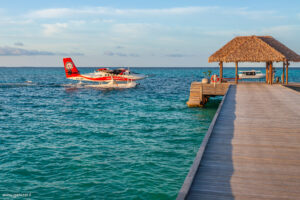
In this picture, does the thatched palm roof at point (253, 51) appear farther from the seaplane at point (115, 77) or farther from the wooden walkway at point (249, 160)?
the seaplane at point (115, 77)

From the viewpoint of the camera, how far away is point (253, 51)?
25.4 m

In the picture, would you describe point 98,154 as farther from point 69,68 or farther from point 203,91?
point 69,68

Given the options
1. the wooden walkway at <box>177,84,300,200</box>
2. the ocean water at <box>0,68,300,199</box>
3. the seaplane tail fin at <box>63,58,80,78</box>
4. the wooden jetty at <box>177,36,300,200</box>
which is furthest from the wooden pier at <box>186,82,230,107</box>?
the seaplane tail fin at <box>63,58,80,78</box>

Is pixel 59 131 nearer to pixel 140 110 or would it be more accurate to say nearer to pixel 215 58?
pixel 140 110

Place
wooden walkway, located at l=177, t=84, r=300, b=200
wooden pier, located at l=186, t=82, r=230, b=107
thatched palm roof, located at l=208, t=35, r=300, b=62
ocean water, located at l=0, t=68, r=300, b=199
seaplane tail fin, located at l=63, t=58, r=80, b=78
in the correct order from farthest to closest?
1. seaplane tail fin, located at l=63, t=58, r=80, b=78
2. thatched palm roof, located at l=208, t=35, r=300, b=62
3. wooden pier, located at l=186, t=82, r=230, b=107
4. ocean water, located at l=0, t=68, r=300, b=199
5. wooden walkway, located at l=177, t=84, r=300, b=200

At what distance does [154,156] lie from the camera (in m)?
12.1

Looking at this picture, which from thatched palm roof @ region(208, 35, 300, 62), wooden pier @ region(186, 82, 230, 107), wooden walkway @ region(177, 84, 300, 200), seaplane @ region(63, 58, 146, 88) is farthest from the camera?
seaplane @ region(63, 58, 146, 88)

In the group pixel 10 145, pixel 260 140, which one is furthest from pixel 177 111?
pixel 260 140

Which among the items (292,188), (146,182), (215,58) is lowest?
(146,182)

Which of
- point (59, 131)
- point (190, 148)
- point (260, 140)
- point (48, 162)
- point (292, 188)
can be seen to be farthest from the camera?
point (59, 131)

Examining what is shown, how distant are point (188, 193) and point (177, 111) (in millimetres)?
19566

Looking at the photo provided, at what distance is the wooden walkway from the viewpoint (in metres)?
4.98

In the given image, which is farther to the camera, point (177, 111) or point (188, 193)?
point (177, 111)

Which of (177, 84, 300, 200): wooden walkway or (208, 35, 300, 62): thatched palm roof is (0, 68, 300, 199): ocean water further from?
(208, 35, 300, 62): thatched palm roof
